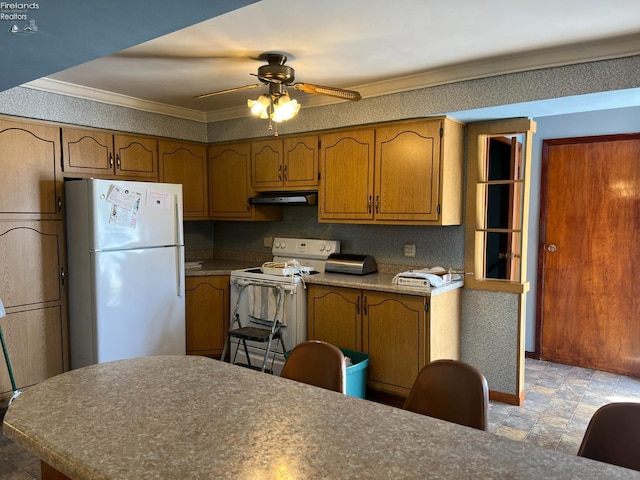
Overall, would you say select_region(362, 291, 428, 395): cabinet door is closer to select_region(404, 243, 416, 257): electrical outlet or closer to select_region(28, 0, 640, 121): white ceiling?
select_region(404, 243, 416, 257): electrical outlet

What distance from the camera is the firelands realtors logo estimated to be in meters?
1.46

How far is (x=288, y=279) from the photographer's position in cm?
363

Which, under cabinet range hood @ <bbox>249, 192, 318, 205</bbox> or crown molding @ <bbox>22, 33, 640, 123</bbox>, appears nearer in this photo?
crown molding @ <bbox>22, 33, 640, 123</bbox>

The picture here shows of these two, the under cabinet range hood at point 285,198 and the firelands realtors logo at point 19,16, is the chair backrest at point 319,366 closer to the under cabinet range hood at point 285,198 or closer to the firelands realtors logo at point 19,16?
the firelands realtors logo at point 19,16

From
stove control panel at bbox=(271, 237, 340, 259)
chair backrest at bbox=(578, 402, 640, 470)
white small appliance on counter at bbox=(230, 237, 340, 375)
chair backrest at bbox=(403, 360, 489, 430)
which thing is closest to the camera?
chair backrest at bbox=(578, 402, 640, 470)

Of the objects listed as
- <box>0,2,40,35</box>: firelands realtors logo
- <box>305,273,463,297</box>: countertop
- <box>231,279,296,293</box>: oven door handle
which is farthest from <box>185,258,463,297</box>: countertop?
<box>0,2,40,35</box>: firelands realtors logo

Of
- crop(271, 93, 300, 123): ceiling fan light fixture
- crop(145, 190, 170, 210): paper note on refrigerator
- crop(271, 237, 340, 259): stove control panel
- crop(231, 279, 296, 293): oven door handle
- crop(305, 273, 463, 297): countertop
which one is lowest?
crop(231, 279, 296, 293): oven door handle

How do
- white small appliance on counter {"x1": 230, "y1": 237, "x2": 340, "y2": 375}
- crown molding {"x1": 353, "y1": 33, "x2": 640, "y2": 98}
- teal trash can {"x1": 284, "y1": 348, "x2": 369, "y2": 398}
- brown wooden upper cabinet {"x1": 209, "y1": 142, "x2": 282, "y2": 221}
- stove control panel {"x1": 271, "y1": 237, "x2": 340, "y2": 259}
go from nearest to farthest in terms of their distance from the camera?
crown molding {"x1": 353, "y1": 33, "x2": 640, "y2": 98}, teal trash can {"x1": 284, "y1": 348, "x2": 369, "y2": 398}, white small appliance on counter {"x1": 230, "y1": 237, "x2": 340, "y2": 375}, stove control panel {"x1": 271, "y1": 237, "x2": 340, "y2": 259}, brown wooden upper cabinet {"x1": 209, "y1": 142, "x2": 282, "y2": 221}

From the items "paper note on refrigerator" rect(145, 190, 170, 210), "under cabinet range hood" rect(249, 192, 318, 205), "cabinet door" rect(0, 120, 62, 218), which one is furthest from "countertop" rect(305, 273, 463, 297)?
"cabinet door" rect(0, 120, 62, 218)

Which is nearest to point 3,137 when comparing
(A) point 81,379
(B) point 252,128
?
(B) point 252,128

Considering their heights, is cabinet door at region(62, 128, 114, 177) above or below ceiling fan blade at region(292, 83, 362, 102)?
below

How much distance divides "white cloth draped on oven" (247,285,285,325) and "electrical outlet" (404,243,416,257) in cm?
109

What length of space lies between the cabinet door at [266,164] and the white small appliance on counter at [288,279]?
562mm

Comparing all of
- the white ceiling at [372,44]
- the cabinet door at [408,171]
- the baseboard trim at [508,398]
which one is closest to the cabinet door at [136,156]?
the white ceiling at [372,44]
